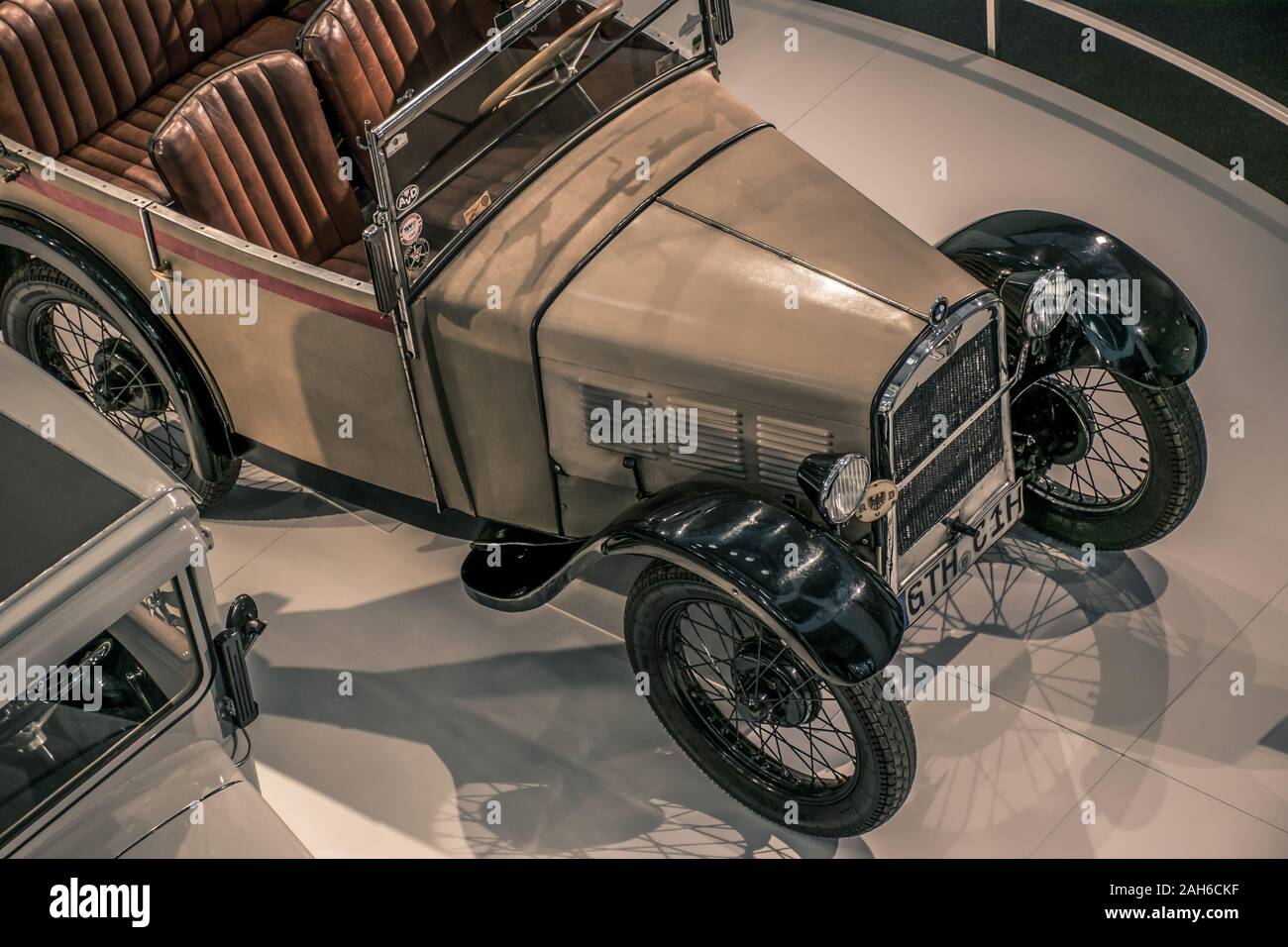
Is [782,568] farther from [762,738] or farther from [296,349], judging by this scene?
[296,349]

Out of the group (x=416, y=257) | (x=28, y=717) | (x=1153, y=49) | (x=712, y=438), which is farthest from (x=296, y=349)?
(x=1153, y=49)

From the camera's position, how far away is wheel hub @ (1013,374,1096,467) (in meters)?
4.32

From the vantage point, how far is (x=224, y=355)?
4.46m

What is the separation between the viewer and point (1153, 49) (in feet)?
18.7

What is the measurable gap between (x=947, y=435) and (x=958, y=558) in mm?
326

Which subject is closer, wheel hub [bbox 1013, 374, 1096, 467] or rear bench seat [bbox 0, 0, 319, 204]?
wheel hub [bbox 1013, 374, 1096, 467]

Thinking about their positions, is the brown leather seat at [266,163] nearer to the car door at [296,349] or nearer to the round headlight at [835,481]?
the car door at [296,349]

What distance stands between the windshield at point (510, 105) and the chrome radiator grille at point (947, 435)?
1.16m

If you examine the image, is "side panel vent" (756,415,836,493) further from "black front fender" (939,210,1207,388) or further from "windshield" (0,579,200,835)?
"windshield" (0,579,200,835)

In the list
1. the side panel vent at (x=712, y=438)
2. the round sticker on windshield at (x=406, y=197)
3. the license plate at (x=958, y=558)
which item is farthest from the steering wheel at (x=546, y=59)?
the license plate at (x=958, y=558)

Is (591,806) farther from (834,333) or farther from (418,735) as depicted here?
(834,333)

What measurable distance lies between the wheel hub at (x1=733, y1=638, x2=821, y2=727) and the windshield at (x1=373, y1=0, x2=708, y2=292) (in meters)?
1.21

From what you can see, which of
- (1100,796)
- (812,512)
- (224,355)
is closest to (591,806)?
(812,512)

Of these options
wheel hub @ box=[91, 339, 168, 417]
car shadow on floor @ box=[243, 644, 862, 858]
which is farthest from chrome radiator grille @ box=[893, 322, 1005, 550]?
wheel hub @ box=[91, 339, 168, 417]
